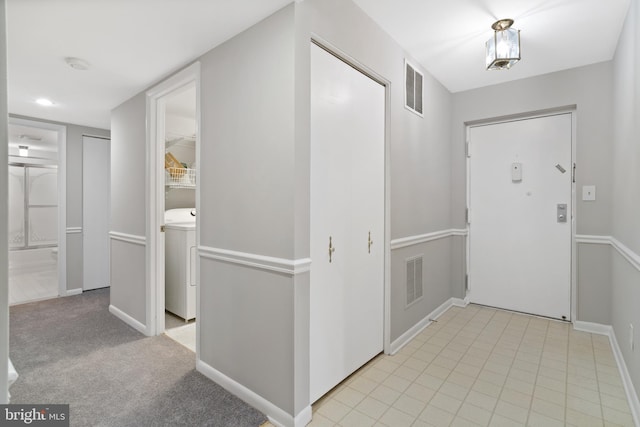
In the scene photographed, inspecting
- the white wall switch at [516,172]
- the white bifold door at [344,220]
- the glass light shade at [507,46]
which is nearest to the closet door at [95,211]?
the white bifold door at [344,220]

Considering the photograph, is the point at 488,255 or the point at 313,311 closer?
the point at 313,311

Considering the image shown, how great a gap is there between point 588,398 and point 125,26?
3676 mm

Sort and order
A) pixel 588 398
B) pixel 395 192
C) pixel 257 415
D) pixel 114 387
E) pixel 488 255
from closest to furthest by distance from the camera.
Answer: pixel 257 415
pixel 588 398
pixel 114 387
pixel 395 192
pixel 488 255

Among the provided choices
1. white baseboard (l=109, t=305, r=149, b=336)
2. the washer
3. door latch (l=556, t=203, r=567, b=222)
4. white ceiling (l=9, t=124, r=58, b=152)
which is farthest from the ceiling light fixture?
white ceiling (l=9, t=124, r=58, b=152)

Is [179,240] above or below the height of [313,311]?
A: above

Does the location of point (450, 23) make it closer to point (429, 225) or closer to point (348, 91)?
point (348, 91)

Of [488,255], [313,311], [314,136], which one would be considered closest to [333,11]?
[314,136]

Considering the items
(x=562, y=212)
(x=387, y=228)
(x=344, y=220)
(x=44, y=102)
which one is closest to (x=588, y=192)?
(x=562, y=212)

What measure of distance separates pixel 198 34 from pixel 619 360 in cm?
375

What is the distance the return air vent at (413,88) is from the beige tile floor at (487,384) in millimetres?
2078

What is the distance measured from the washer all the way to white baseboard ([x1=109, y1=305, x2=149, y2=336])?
39cm

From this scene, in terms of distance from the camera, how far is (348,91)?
209 cm

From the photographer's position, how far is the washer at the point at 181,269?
319 centimetres

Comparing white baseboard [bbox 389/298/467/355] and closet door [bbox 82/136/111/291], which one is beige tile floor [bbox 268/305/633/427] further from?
A: closet door [bbox 82/136/111/291]
